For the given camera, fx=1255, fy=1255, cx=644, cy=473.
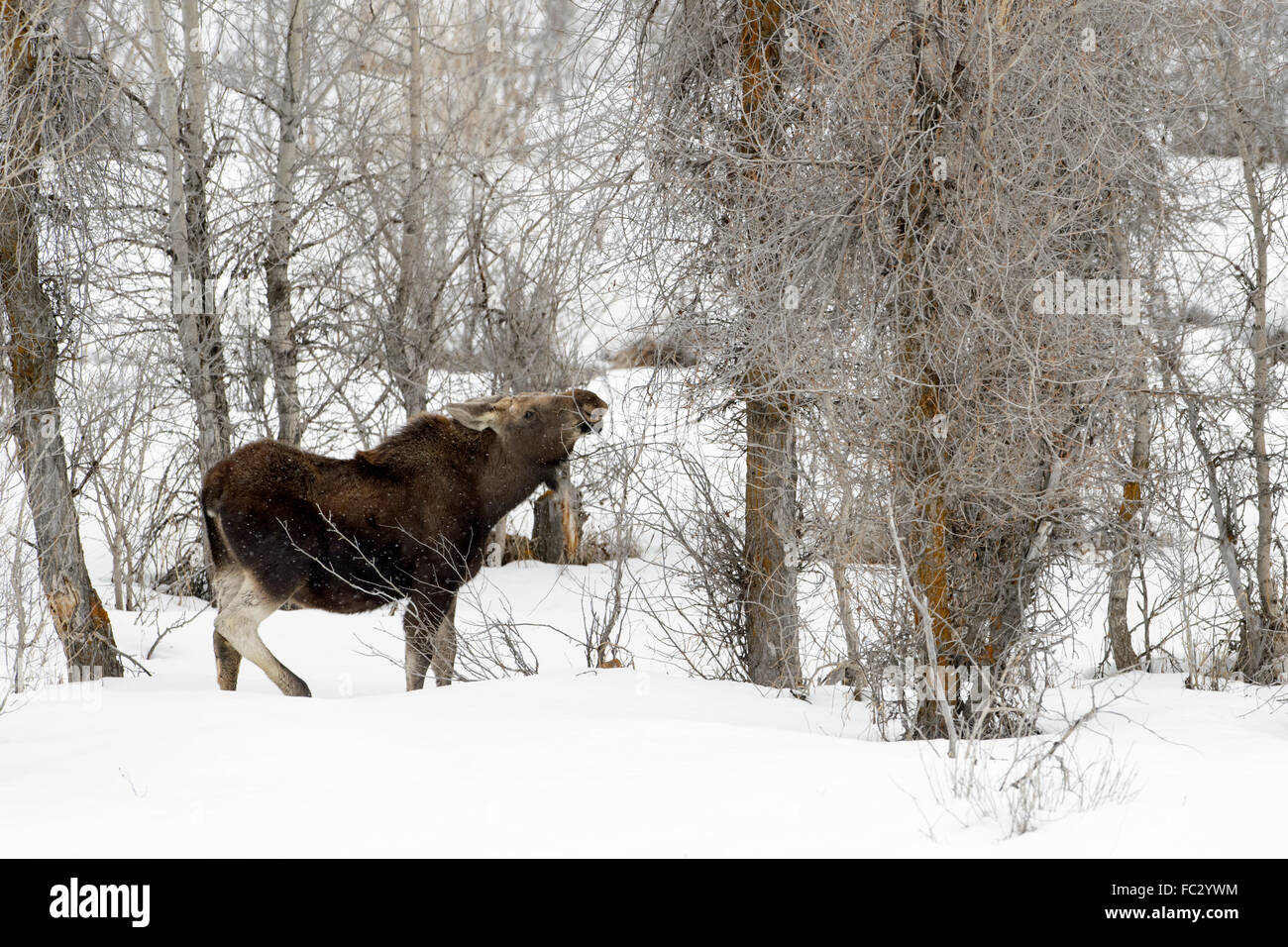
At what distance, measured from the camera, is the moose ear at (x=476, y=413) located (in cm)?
849

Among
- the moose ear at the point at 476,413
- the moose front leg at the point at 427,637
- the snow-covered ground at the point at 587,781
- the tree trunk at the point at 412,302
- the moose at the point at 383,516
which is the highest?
the tree trunk at the point at 412,302

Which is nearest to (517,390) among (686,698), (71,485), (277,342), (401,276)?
(401,276)

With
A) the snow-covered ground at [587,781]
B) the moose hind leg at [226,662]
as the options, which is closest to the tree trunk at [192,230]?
the moose hind leg at [226,662]

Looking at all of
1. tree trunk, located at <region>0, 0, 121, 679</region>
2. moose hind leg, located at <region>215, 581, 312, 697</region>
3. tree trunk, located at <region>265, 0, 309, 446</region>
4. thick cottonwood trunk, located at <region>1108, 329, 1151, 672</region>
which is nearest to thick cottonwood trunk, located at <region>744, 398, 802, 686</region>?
thick cottonwood trunk, located at <region>1108, 329, 1151, 672</region>

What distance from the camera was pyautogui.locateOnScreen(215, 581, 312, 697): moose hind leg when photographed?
26.4ft

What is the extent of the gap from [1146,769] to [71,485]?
824cm

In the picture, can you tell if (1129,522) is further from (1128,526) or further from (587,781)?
(587,781)

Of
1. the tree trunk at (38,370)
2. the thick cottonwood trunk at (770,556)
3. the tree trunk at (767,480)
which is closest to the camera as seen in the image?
the tree trunk at (767,480)

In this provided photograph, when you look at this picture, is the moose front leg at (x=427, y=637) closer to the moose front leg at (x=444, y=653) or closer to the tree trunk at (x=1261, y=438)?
the moose front leg at (x=444, y=653)

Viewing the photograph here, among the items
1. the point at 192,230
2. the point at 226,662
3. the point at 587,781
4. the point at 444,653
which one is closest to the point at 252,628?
the point at 226,662

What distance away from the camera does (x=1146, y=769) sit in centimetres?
529

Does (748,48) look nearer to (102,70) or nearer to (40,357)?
(102,70)

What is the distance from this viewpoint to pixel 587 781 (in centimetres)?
512

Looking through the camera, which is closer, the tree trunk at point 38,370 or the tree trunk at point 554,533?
the tree trunk at point 38,370
